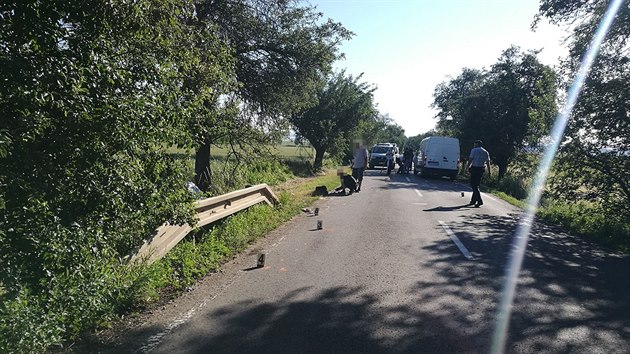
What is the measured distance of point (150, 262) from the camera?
18.9 ft

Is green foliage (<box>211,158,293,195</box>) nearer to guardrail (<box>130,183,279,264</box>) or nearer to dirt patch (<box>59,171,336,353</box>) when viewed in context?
guardrail (<box>130,183,279,264</box>)

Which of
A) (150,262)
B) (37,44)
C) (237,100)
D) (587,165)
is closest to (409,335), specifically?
(150,262)

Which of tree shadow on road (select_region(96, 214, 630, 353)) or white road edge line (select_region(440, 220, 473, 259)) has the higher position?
white road edge line (select_region(440, 220, 473, 259))

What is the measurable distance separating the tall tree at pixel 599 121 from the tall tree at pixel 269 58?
6.12 meters

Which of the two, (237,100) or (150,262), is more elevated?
(237,100)

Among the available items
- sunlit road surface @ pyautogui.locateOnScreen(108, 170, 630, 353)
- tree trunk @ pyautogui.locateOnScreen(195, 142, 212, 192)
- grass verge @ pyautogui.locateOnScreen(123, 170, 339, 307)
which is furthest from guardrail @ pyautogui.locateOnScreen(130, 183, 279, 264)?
tree trunk @ pyautogui.locateOnScreen(195, 142, 212, 192)

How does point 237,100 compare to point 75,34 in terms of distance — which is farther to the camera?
point 237,100

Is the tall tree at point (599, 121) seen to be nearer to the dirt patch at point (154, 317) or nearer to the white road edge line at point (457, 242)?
the white road edge line at point (457, 242)

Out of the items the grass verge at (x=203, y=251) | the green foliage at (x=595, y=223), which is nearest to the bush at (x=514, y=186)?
the green foliage at (x=595, y=223)

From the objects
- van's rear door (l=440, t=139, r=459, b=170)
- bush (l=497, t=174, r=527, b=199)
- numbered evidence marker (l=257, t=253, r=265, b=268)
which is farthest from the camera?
van's rear door (l=440, t=139, r=459, b=170)

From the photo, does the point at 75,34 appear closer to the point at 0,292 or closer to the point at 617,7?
the point at 0,292

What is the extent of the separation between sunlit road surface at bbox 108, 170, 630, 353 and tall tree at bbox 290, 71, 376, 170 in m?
20.0

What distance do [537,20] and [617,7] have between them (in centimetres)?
272

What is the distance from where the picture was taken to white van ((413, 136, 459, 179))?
2700 centimetres
